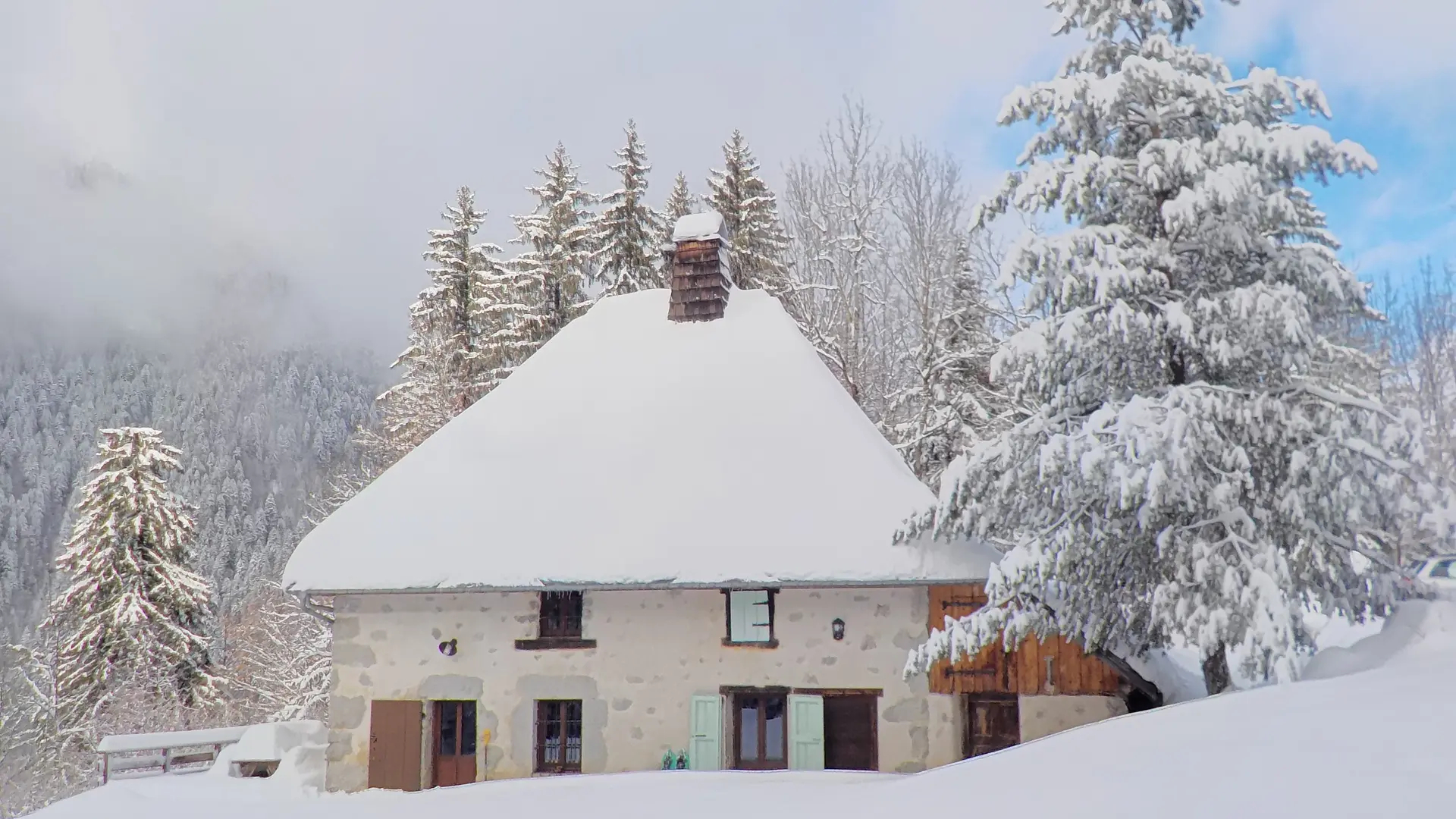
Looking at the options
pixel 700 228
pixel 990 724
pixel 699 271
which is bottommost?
pixel 990 724

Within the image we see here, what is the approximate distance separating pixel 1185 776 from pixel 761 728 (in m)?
9.09

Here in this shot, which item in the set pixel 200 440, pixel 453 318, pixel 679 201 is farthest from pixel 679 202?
pixel 200 440

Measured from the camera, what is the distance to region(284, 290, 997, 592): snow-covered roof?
1250 centimetres

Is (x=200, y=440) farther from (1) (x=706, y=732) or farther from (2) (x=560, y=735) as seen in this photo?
(1) (x=706, y=732)

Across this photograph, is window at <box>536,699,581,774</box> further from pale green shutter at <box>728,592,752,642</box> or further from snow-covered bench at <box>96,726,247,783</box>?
snow-covered bench at <box>96,726,247,783</box>

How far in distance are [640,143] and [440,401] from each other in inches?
364

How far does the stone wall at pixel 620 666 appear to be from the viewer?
12703 mm

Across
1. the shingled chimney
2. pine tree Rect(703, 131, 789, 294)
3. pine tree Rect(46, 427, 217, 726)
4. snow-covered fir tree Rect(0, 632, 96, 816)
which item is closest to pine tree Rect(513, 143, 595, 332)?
pine tree Rect(703, 131, 789, 294)

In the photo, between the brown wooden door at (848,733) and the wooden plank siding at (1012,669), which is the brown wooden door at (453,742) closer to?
the brown wooden door at (848,733)

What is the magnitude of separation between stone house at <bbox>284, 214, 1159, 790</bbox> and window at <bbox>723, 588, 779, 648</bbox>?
0.08 feet

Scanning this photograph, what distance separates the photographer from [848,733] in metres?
13.6

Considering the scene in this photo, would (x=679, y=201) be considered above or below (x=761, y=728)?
above

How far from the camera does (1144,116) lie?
9.76m

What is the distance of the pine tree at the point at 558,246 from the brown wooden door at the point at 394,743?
13.5 metres
